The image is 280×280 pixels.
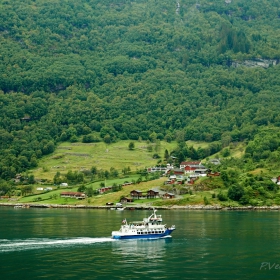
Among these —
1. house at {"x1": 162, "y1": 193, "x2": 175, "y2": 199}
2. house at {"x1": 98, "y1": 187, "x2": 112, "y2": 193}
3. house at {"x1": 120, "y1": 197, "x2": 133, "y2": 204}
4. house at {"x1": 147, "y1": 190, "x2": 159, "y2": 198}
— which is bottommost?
house at {"x1": 120, "y1": 197, "x2": 133, "y2": 204}

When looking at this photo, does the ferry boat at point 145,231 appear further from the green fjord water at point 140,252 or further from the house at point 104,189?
the house at point 104,189

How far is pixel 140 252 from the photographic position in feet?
259

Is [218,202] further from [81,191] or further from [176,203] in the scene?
[81,191]

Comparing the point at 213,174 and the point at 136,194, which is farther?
the point at 213,174

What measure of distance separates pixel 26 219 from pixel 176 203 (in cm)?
4848

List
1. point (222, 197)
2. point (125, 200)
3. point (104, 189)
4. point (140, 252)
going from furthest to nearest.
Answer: point (104, 189)
point (125, 200)
point (222, 197)
point (140, 252)

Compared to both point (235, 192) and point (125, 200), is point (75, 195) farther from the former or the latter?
point (235, 192)

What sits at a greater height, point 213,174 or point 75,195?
point 213,174

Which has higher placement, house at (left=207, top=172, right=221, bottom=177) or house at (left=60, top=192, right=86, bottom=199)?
house at (left=207, top=172, right=221, bottom=177)

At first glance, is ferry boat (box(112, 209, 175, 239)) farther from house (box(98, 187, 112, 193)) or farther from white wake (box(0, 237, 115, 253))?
house (box(98, 187, 112, 193))

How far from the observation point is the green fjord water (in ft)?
208

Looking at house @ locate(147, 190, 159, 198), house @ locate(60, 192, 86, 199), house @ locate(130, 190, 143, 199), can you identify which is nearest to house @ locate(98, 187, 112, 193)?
house @ locate(60, 192, 86, 199)

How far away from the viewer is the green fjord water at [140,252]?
63.4m

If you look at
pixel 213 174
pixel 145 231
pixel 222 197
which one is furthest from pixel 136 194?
pixel 145 231
